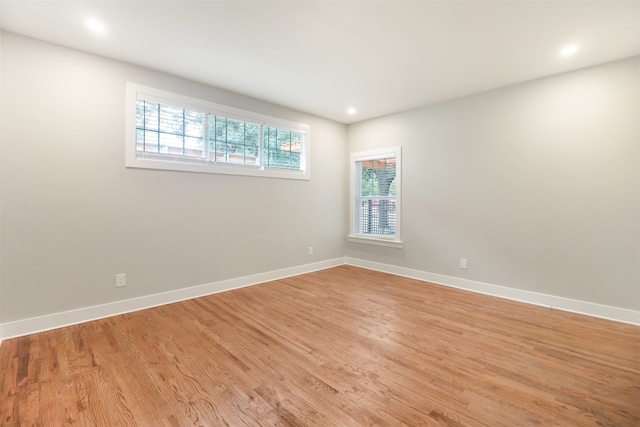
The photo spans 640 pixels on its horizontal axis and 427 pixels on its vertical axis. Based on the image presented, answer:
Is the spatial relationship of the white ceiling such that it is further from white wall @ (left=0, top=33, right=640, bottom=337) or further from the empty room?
white wall @ (left=0, top=33, right=640, bottom=337)

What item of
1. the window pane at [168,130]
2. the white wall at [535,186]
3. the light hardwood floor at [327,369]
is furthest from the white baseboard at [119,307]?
the white wall at [535,186]

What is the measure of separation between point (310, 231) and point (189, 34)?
3204mm

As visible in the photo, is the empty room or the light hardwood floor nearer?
the light hardwood floor

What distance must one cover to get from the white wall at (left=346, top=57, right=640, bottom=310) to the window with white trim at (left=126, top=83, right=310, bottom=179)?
1981mm

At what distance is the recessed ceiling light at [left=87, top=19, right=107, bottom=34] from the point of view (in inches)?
91.8

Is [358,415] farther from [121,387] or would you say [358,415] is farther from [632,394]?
[632,394]

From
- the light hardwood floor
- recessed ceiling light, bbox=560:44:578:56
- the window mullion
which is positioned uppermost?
recessed ceiling light, bbox=560:44:578:56

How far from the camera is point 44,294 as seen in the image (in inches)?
103

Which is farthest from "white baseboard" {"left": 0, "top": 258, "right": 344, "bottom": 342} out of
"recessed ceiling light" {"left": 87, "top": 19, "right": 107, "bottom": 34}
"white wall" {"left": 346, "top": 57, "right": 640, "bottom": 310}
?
"recessed ceiling light" {"left": 87, "top": 19, "right": 107, "bottom": 34}

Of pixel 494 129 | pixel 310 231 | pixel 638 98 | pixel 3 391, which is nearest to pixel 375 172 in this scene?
pixel 310 231

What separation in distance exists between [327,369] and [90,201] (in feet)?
9.26

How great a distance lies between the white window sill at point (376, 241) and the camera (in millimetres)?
4637

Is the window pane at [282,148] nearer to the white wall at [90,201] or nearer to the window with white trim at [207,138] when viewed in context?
the window with white trim at [207,138]

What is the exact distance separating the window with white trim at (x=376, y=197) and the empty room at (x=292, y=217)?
0.29 meters
